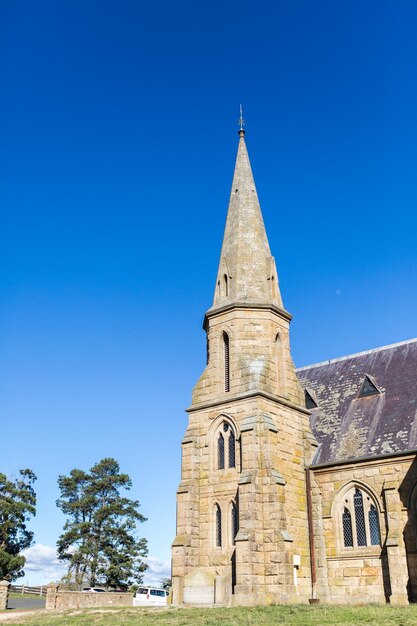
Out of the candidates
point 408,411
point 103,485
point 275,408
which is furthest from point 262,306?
point 103,485

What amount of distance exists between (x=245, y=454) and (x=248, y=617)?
25.8 ft

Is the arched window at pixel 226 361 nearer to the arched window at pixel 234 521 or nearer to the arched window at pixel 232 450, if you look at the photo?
the arched window at pixel 232 450

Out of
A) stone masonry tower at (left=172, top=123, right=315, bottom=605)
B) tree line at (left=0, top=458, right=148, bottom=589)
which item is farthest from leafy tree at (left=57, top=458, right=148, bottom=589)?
stone masonry tower at (left=172, top=123, right=315, bottom=605)

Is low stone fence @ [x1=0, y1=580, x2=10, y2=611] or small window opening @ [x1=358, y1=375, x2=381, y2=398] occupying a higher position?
small window opening @ [x1=358, y1=375, x2=381, y2=398]

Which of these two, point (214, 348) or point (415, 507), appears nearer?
point (415, 507)

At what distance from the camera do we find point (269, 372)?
84.8 feet

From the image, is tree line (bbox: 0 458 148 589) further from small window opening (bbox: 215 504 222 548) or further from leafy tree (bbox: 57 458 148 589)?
small window opening (bbox: 215 504 222 548)

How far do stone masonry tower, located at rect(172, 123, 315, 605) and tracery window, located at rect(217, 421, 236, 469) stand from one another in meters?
0.04

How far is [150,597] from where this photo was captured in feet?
103

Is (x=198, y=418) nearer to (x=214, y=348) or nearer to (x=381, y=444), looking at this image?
(x=214, y=348)

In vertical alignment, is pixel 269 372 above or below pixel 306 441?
above

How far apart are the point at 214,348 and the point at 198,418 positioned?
3266mm

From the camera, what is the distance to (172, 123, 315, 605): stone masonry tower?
2195cm

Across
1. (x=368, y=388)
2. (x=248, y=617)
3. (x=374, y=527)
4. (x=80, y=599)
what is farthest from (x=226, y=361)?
(x=80, y=599)
